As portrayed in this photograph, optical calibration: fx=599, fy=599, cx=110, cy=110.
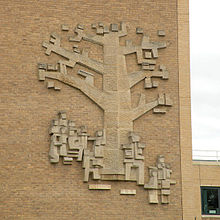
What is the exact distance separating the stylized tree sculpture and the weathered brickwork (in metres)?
0.22

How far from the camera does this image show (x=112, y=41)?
19.4m

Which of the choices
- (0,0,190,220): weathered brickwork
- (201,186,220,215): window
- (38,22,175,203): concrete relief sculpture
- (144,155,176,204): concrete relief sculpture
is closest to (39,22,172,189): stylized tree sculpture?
(38,22,175,203): concrete relief sculpture

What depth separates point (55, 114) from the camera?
18.4 m

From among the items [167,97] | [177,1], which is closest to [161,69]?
[167,97]

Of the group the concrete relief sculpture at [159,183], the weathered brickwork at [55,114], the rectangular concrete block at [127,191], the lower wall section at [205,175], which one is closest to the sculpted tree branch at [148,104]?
the weathered brickwork at [55,114]

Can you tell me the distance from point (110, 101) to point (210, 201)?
8.38 metres

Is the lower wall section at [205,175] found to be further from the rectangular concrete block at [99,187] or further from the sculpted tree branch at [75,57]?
the sculpted tree branch at [75,57]

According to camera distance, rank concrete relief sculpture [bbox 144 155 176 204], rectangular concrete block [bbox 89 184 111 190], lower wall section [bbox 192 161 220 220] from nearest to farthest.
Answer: rectangular concrete block [bbox 89 184 111 190] < concrete relief sculpture [bbox 144 155 176 204] < lower wall section [bbox 192 161 220 220]

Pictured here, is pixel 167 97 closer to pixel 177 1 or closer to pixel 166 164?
pixel 166 164

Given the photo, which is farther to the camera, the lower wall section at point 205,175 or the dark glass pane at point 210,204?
the dark glass pane at point 210,204

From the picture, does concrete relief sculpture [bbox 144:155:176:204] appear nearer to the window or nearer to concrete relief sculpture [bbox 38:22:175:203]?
concrete relief sculpture [bbox 38:22:175:203]

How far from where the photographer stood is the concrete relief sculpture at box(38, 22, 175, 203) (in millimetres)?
18047

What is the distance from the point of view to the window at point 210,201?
24.8m

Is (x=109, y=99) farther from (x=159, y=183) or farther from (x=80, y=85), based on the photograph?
(x=159, y=183)
